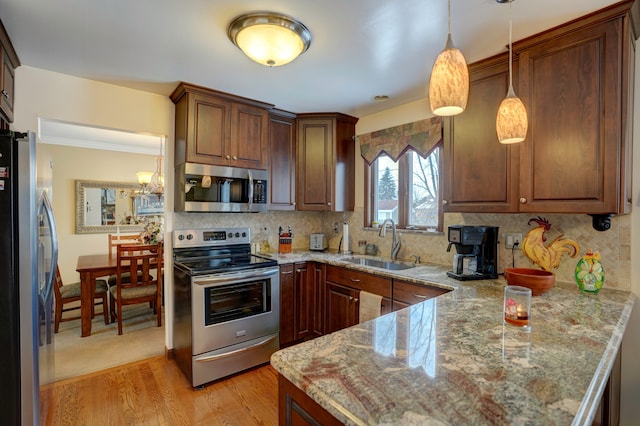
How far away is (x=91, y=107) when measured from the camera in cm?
248

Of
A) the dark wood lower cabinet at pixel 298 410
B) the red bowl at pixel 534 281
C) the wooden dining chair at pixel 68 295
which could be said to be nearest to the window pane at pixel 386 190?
the red bowl at pixel 534 281

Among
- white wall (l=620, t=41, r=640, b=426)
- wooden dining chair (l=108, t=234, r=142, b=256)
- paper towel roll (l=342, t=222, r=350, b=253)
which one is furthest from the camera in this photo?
wooden dining chair (l=108, t=234, r=142, b=256)

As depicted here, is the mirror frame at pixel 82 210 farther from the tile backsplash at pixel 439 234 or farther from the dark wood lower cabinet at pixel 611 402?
the dark wood lower cabinet at pixel 611 402

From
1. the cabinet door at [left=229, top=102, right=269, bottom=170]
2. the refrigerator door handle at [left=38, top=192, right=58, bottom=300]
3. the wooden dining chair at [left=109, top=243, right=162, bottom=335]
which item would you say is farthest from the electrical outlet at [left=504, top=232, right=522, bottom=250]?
the wooden dining chair at [left=109, top=243, right=162, bottom=335]

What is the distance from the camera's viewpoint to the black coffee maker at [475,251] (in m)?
2.15

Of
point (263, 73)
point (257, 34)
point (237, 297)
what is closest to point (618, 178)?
point (257, 34)

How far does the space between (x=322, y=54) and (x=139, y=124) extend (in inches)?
68.3

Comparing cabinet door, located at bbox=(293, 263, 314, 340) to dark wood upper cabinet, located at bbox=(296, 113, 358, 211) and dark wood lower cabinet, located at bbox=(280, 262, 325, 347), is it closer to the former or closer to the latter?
dark wood lower cabinet, located at bbox=(280, 262, 325, 347)

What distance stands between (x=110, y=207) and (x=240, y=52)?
13.8ft

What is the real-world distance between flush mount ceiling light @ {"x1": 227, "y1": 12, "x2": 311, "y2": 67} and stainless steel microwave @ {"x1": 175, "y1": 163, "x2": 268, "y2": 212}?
119 centimetres

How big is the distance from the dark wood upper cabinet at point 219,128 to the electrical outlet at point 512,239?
7.13 feet

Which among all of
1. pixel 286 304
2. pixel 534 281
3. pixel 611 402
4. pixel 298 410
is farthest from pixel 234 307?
pixel 611 402

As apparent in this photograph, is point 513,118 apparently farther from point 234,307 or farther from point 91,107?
point 91,107

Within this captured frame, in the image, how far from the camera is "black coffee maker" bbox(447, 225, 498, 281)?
2150 millimetres
